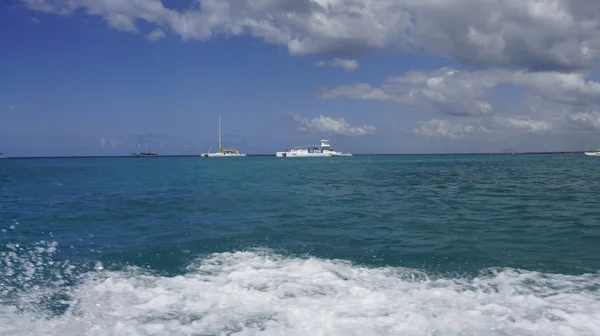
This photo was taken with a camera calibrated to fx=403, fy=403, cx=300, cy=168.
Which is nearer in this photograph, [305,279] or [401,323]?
[401,323]

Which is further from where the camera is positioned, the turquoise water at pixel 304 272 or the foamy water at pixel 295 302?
the turquoise water at pixel 304 272

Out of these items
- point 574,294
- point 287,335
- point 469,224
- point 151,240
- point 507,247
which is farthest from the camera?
point 469,224

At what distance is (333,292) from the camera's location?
8.70 metres

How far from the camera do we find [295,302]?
Result: 8.14 m

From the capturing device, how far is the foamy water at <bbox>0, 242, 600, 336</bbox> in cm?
697

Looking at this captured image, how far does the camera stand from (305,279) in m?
9.59

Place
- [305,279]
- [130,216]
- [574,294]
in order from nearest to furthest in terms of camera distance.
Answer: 1. [574,294]
2. [305,279]
3. [130,216]

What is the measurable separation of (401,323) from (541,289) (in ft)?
12.2

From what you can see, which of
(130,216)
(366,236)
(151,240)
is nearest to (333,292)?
(366,236)

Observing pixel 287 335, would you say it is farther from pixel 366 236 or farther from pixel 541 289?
pixel 366 236

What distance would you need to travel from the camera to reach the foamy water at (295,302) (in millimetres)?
6973

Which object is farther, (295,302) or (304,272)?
(304,272)

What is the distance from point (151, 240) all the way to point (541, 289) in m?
11.9

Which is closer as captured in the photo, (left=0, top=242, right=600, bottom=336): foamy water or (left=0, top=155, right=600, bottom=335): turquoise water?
(left=0, top=242, right=600, bottom=336): foamy water
